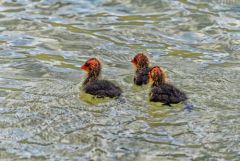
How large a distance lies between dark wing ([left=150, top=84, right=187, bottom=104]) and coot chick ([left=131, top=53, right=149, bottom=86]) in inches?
31.6

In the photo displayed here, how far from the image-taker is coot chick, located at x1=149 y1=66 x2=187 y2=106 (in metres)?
9.47

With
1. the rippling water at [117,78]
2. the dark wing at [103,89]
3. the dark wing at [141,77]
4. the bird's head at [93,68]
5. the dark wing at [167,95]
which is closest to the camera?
the rippling water at [117,78]

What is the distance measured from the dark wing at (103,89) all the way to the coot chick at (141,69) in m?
0.76

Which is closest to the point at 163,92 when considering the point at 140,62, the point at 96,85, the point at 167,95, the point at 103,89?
the point at 167,95

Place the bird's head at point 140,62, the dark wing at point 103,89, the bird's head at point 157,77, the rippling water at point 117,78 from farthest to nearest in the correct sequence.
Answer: the bird's head at point 140,62, the bird's head at point 157,77, the dark wing at point 103,89, the rippling water at point 117,78

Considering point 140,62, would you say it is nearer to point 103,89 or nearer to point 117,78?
point 117,78

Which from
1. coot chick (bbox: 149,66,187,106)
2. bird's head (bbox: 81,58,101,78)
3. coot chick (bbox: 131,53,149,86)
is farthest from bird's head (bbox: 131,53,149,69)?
coot chick (bbox: 149,66,187,106)

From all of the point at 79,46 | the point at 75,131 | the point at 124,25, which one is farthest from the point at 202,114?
the point at 124,25

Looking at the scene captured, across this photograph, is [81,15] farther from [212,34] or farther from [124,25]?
[212,34]

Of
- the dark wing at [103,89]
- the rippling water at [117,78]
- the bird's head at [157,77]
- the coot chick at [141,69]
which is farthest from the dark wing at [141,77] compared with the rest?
the dark wing at [103,89]

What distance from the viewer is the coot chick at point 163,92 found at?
9.47 metres

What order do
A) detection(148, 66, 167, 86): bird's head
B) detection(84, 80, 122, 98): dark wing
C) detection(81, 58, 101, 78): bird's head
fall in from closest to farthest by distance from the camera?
detection(84, 80, 122, 98): dark wing → detection(148, 66, 167, 86): bird's head → detection(81, 58, 101, 78): bird's head

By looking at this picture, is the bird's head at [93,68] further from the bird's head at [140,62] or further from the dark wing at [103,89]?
the bird's head at [140,62]

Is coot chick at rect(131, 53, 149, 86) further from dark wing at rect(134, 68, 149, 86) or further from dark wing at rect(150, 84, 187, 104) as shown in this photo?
dark wing at rect(150, 84, 187, 104)
